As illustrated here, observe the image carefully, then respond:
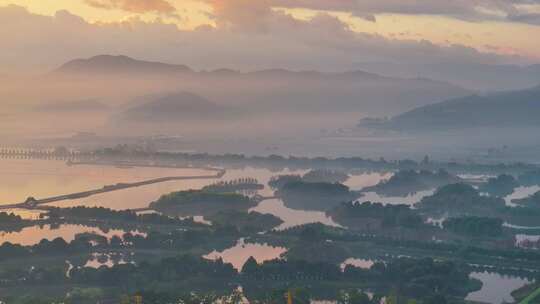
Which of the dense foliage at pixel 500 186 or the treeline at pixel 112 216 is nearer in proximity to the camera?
the treeline at pixel 112 216

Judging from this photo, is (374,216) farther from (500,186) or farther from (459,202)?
(500,186)

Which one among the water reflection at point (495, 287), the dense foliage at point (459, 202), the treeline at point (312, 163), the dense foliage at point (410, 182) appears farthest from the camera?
the treeline at point (312, 163)

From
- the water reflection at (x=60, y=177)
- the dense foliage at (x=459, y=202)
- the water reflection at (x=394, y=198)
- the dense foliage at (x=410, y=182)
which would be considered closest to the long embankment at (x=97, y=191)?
the water reflection at (x=60, y=177)

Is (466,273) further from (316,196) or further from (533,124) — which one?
(533,124)

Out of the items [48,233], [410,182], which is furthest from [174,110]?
[48,233]

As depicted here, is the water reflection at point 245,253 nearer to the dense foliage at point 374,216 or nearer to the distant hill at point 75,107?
A: the dense foliage at point 374,216

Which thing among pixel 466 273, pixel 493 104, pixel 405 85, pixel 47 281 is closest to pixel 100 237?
pixel 47 281

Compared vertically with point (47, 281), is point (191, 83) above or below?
above
